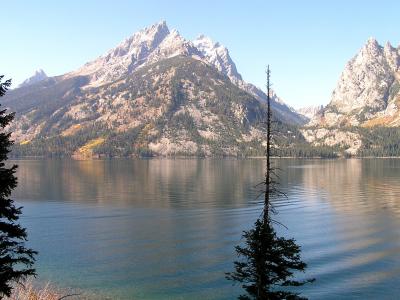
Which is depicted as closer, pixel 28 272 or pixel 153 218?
pixel 28 272

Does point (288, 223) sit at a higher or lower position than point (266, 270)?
lower

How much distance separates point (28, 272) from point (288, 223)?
88611 millimetres

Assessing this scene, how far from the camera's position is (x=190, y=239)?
89.3 metres

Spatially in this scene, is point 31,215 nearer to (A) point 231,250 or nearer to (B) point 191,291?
(A) point 231,250

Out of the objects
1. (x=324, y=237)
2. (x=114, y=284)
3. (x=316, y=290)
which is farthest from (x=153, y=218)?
(x=316, y=290)

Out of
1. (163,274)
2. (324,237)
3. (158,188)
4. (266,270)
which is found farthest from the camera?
(158,188)

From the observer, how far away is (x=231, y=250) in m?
79.8

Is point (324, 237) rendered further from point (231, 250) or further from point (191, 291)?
point (191, 291)

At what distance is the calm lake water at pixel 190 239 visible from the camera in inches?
2399

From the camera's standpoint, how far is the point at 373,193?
168250 millimetres

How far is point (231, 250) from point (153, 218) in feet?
130

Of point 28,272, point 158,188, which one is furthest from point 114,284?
point 158,188

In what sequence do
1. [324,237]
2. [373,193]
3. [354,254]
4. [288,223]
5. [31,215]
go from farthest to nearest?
[373,193] < [31,215] < [288,223] < [324,237] < [354,254]

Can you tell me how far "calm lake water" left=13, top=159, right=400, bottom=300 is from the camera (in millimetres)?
60938
